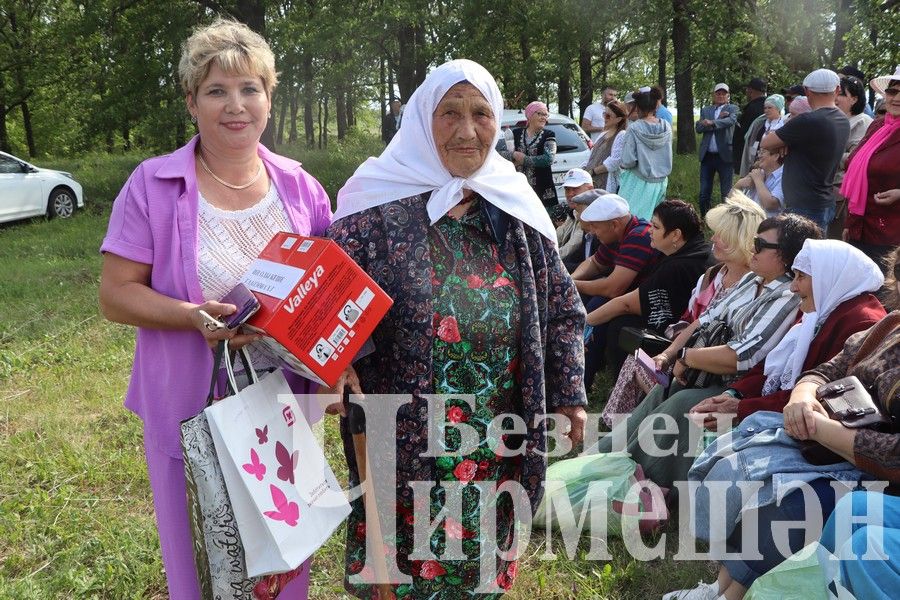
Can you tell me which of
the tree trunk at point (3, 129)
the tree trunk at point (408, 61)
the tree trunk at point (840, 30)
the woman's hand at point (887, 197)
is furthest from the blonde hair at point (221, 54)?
the tree trunk at point (3, 129)

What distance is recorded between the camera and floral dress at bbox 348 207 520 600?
2.29 meters

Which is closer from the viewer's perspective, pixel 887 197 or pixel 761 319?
pixel 761 319

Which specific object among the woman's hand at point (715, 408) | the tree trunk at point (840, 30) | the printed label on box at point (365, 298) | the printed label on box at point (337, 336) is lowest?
the woman's hand at point (715, 408)

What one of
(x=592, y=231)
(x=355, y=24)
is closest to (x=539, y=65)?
(x=355, y=24)

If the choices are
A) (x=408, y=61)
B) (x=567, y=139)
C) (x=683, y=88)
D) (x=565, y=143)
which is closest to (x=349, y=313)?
(x=565, y=143)

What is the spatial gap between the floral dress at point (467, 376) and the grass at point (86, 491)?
3.14 feet

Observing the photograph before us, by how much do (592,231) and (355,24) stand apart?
9145mm

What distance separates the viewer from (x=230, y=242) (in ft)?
7.35

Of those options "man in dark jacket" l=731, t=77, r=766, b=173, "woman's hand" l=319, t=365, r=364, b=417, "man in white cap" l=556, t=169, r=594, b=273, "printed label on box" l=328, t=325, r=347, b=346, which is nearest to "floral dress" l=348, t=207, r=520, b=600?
"woman's hand" l=319, t=365, r=364, b=417

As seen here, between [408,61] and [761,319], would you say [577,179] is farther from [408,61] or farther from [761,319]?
[408,61]

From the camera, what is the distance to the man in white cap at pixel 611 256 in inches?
207

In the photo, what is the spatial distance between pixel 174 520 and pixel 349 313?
→ 0.85 meters

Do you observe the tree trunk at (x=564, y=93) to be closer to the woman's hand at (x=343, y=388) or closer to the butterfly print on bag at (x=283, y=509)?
the woman's hand at (x=343, y=388)

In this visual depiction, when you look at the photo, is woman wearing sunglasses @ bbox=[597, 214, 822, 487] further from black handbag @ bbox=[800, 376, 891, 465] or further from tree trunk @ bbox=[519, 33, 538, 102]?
tree trunk @ bbox=[519, 33, 538, 102]
